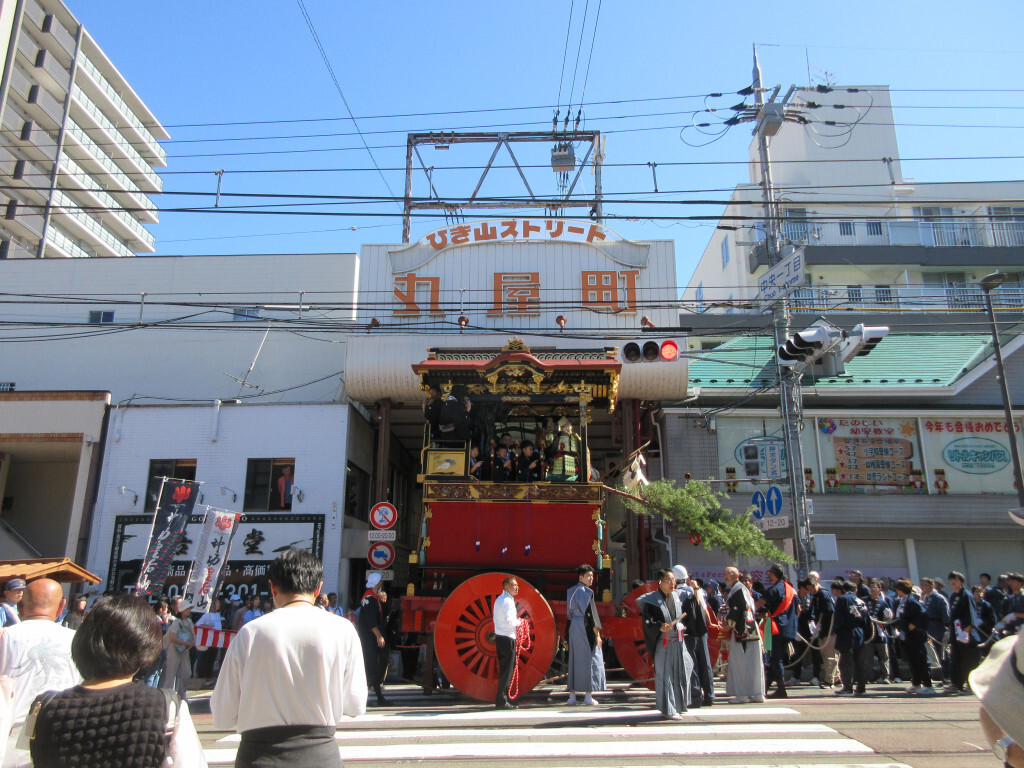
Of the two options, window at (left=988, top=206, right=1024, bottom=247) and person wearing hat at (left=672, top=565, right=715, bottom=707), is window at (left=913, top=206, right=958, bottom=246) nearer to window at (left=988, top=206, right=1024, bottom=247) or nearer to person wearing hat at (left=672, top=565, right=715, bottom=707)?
window at (left=988, top=206, right=1024, bottom=247)

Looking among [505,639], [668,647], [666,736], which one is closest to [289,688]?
[666,736]

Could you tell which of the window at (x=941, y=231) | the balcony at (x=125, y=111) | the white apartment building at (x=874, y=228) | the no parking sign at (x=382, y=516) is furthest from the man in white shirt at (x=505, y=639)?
the balcony at (x=125, y=111)

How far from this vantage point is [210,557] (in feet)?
45.7

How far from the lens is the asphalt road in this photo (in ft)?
22.3

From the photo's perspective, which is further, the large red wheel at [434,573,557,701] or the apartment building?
the apartment building

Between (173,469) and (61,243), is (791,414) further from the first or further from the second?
(61,243)

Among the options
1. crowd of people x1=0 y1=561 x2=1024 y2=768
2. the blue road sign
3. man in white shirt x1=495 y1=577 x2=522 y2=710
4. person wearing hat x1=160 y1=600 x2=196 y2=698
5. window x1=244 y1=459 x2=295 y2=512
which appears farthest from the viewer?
window x1=244 y1=459 x2=295 y2=512

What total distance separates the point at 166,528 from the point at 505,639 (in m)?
8.89

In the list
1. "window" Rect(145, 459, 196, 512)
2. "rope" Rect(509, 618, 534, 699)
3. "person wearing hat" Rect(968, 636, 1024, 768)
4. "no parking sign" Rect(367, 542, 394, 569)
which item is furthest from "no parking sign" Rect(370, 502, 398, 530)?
"person wearing hat" Rect(968, 636, 1024, 768)

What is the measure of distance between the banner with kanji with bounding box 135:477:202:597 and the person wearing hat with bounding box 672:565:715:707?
9505mm

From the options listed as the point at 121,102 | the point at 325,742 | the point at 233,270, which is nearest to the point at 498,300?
the point at 233,270

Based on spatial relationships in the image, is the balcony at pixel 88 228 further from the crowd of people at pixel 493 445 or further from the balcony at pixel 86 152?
the crowd of people at pixel 493 445

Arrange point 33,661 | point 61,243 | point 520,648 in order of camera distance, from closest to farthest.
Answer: point 33,661 < point 520,648 < point 61,243

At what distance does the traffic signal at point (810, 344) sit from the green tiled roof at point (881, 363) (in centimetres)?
733
